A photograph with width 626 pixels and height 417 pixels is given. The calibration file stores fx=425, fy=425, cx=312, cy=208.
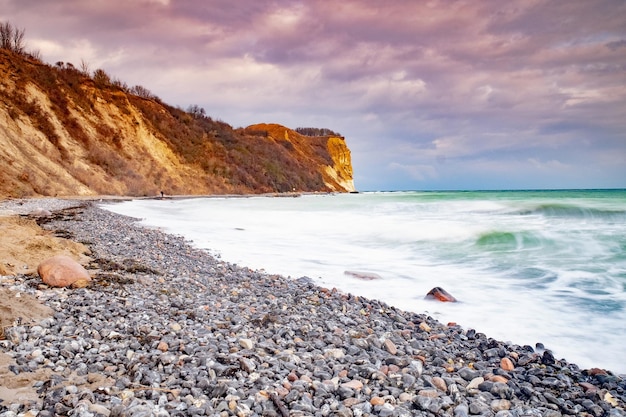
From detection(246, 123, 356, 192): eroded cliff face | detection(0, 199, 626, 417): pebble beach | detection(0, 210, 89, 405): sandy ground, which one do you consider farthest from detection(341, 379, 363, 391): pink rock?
detection(246, 123, 356, 192): eroded cliff face

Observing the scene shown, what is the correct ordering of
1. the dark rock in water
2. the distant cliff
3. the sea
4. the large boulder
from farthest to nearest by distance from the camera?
the distant cliff, the dark rock in water, the sea, the large boulder

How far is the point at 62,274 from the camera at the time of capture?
205 inches

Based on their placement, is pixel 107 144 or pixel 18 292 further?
pixel 107 144

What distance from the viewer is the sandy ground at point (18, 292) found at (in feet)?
8.95

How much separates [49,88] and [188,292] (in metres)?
39.7

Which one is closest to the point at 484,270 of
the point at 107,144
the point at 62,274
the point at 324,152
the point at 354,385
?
the point at 354,385

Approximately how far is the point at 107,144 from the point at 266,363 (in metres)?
41.8

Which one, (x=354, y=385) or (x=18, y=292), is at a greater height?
(x=18, y=292)

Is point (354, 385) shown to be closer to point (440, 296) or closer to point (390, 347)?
point (390, 347)

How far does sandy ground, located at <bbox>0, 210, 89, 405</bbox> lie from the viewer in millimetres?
2727

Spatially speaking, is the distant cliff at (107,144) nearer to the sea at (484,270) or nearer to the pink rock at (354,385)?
the sea at (484,270)

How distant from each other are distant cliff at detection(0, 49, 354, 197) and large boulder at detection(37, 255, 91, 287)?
66.4ft

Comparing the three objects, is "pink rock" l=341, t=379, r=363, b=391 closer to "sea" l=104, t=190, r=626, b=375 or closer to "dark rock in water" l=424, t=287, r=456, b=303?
"sea" l=104, t=190, r=626, b=375

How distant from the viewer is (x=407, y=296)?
682 centimetres
